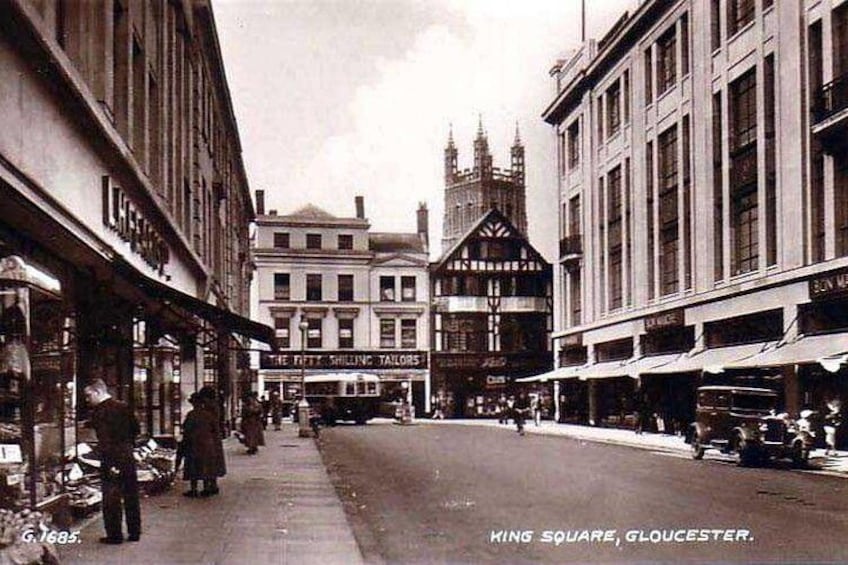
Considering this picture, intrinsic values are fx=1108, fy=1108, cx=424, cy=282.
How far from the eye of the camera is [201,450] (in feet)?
48.5

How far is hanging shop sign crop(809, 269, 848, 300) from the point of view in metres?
23.5

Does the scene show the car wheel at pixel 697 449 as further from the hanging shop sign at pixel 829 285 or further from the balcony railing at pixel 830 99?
the balcony railing at pixel 830 99

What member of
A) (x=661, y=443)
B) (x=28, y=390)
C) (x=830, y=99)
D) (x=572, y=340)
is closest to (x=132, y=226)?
(x=28, y=390)

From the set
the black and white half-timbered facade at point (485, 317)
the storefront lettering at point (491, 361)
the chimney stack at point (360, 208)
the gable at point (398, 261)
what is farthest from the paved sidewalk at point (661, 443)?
the chimney stack at point (360, 208)

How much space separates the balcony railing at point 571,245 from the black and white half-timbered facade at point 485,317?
1630 centimetres

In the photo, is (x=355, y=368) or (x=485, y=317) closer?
(x=355, y=368)

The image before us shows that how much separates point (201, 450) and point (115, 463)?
4664 millimetres

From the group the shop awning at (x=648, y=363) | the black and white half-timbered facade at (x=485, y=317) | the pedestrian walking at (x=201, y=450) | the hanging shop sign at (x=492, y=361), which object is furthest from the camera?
the black and white half-timbered facade at (x=485, y=317)

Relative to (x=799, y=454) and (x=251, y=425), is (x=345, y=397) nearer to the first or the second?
(x=251, y=425)

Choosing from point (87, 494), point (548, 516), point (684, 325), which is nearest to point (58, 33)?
point (87, 494)

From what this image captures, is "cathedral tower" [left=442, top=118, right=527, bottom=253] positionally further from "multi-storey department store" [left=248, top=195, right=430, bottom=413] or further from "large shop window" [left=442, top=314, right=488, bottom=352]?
"large shop window" [left=442, top=314, right=488, bottom=352]

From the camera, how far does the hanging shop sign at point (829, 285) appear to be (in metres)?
23.5

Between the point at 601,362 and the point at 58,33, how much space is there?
102 feet

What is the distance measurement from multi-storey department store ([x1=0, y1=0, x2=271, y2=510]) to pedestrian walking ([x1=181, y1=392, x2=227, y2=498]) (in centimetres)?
149
